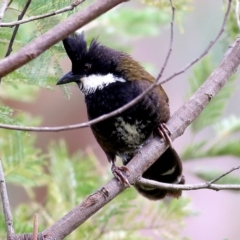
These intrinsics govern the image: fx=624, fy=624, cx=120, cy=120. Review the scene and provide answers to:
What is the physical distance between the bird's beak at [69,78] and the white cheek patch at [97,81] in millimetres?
52

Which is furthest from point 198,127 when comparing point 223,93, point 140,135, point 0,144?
point 0,144

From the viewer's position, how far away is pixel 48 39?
179 centimetres

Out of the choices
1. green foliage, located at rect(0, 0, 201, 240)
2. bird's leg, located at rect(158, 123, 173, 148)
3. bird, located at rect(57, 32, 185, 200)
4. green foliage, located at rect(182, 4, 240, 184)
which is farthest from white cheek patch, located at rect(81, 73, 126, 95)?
green foliage, located at rect(182, 4, 240, 184)

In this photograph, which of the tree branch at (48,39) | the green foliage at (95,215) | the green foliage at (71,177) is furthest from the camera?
the green foliage at (95,215)

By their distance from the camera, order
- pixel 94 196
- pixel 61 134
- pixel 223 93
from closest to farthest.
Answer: pixel 94 196
pixel 223 93
pixel 61 134

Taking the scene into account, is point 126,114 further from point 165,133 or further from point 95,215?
point 95,215

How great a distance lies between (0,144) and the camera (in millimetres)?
Result: 3502

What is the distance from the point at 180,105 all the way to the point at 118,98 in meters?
3.89

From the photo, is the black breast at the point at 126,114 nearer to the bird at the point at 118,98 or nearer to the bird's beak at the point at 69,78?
the bird at the point at 118,98

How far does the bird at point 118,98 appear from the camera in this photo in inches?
122

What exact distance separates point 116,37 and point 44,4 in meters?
2.84

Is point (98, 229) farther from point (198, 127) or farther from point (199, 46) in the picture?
point (199, 46)

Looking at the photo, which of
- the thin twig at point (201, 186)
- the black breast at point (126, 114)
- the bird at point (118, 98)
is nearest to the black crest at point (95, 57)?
the bird at point (118, 98)

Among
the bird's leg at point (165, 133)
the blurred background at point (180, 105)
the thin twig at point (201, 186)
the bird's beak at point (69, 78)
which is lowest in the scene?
the thin twig at point (201, 186)
